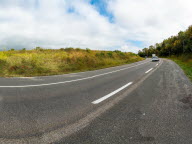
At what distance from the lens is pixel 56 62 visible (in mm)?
15117

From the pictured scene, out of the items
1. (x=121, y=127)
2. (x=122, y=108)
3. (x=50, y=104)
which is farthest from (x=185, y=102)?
(x=50, y=104)

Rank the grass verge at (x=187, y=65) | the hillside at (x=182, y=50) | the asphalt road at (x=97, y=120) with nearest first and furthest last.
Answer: the asphalt road at (x=97, y=120), the grass verge at (x=187, y=65), the hillside at (x=182, y=50)

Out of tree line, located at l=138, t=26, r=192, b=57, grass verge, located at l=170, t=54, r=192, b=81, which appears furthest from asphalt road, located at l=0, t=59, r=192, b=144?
tree line, located at l=138, t=26, r=192, b=57

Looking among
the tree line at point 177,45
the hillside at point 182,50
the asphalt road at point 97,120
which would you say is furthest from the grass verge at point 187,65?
the tree line at point 177,45

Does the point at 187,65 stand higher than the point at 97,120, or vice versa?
the point at 187,65

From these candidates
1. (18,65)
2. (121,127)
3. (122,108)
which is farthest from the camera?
(18,65)

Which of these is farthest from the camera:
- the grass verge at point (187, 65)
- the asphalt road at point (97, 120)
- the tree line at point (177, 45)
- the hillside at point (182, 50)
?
the tree line at point (177, 45)

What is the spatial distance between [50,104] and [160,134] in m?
2.93

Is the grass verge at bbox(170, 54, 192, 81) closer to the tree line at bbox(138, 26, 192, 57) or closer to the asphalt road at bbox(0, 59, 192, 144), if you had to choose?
the asphalt road at bbox(0, 59, 192, 144)

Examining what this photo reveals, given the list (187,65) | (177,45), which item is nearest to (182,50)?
(177,45)

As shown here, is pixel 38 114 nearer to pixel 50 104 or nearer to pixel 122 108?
pixel 50 104

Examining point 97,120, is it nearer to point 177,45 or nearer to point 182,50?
point 182,50

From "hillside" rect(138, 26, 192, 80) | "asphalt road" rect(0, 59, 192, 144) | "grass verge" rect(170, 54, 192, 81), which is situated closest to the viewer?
"asphalt road" rect(0, 59, 192, 144)

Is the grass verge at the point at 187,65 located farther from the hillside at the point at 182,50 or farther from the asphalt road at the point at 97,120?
the asphalt road at the point at 97,120
